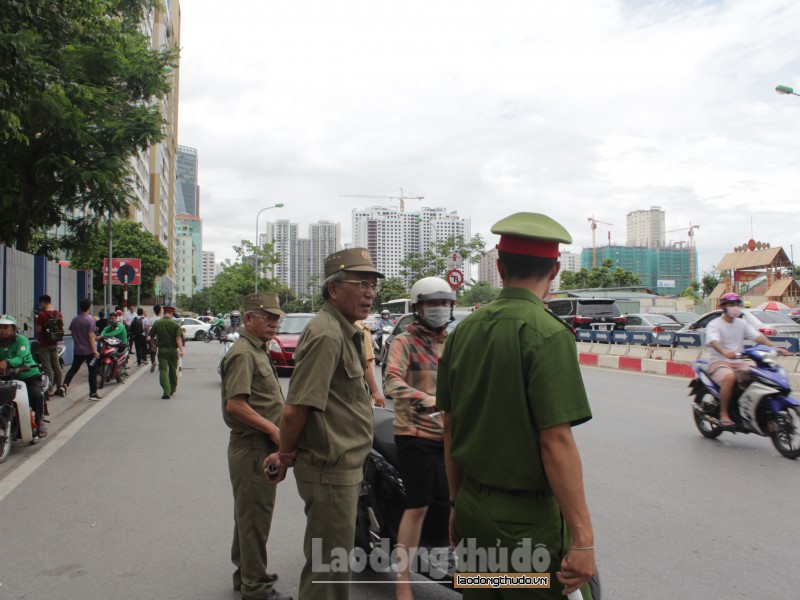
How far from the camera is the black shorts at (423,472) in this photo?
3.46 m

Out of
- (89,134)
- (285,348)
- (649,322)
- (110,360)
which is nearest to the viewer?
(89,134)

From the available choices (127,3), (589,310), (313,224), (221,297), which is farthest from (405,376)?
(313,224)

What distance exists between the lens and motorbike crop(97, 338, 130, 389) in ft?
45.6

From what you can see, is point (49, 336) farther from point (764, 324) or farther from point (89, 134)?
point (764, 324)

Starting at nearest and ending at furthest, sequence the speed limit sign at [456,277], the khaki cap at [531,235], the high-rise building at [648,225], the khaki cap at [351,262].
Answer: the khaki cap at [531,235] → the khaki cap at [351,262] → the speed limit sign at [456,277] → the high-rise building at [648,225]

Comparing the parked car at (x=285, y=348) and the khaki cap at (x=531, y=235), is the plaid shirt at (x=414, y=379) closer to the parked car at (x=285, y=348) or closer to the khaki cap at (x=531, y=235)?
the khaki cap at (x=531, y=235)

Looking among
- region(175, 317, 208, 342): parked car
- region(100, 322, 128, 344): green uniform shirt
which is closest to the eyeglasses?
region(100, 322, 128, 344): green uniform shirt

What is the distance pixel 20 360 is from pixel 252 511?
221 inches

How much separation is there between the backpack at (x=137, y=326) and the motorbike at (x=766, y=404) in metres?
16.3

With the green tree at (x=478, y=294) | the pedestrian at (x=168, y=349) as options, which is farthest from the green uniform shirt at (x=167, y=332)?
the green tree at (x=478, y=294)

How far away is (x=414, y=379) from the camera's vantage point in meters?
3.82

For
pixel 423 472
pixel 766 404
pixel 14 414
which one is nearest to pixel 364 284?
pixel 423 472

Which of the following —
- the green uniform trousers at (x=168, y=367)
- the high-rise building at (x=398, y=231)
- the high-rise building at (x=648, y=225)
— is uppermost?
the high-rise building at (x=648, y=225)

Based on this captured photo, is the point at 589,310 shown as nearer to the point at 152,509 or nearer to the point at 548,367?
the point at 152,509
